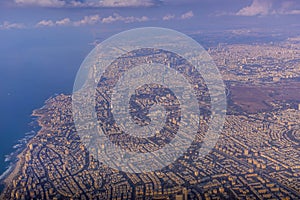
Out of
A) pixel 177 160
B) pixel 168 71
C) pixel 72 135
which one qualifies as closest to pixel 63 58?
pixel 168 71
